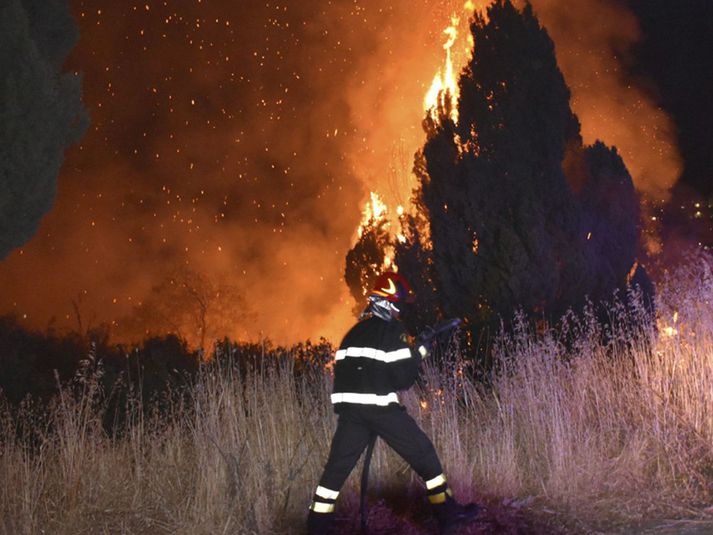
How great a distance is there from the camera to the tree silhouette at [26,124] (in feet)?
28.2

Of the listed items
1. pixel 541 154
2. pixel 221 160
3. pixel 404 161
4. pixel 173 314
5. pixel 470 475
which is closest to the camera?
pixel 470 475

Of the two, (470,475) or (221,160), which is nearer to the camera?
(470,475)

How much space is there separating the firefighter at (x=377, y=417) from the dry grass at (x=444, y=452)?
1.05 metres

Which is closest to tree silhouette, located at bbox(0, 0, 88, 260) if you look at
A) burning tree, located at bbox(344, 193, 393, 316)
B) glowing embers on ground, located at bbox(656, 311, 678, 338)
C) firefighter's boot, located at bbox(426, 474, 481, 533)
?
firefighter's boot, located at bbox(426, 474, 481, 533)

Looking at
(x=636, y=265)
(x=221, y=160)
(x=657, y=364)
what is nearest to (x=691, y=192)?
(x=221, y=160)

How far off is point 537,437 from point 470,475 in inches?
42.2

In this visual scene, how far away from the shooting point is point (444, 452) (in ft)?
27.8

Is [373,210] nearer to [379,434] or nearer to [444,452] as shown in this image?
[444,452]

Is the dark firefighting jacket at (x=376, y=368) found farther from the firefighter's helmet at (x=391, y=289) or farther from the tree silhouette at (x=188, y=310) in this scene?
the tree silhouette at (x=188, y=310)

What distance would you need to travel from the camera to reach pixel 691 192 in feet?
123

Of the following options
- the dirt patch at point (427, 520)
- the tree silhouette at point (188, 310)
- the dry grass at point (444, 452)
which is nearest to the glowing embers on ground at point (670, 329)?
→ the dry grass at point (444, 452)

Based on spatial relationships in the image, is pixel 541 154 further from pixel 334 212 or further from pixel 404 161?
pixel 334 212

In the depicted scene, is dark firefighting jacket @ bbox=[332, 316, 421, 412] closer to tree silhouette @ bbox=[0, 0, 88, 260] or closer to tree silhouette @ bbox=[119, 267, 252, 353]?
tree silhouette @ bbox=[0, 0, 88, 260]

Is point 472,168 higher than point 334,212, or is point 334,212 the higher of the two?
point 334,212
